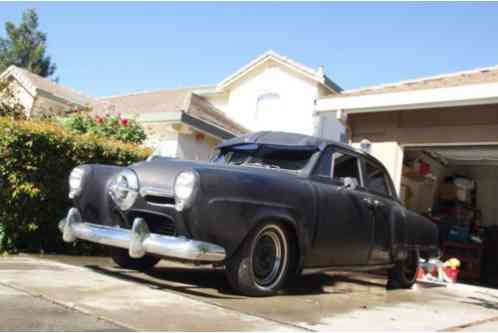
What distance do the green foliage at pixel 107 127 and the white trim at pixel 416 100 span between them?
339cm

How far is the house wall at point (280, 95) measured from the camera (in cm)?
1816

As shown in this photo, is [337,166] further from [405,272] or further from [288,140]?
[405,272]

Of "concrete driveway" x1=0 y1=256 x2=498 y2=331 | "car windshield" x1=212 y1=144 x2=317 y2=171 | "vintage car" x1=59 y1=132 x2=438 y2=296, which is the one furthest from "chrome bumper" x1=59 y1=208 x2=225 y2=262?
"car windshield" x1=212 y1=144 x2=317 y2=171

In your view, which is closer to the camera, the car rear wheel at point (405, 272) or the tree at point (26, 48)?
the car rear wheel at point (405, 272)

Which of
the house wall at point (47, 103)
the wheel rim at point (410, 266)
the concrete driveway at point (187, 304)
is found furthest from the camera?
the house wall at point (47, 103)

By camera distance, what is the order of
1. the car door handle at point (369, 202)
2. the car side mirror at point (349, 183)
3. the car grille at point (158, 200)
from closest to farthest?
1. the car grille at point (158, 200)
2. the car side mirror at point (349, 183)
3. the car door handle at point (369, 202)

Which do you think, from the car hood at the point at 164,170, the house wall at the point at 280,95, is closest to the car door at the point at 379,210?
the car hood at the point at 164,170

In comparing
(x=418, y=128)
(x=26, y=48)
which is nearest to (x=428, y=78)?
(x=418, y=128)

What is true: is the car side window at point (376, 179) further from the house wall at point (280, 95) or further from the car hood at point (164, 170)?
the house wall at point (280, 95)

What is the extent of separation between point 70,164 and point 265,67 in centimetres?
1401

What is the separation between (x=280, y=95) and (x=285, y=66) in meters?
1.06

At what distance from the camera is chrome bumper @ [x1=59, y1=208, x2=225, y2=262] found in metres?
3.77

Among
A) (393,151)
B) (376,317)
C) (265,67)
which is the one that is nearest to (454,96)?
(393,151)

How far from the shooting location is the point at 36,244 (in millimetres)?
6184
